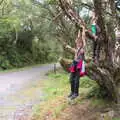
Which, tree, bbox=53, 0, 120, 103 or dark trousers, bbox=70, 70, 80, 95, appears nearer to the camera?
tree, bbox=53, 0, 120, 103

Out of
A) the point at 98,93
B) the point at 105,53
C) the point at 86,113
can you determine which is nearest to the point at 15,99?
the point at 98,93

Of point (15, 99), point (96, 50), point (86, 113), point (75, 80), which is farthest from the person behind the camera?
point (15, 99)

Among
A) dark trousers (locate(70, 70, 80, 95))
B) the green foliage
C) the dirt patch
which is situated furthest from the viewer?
the green foliage

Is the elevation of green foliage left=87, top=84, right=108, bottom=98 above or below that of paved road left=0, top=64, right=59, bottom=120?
above

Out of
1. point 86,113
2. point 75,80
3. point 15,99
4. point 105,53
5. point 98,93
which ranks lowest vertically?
point 15,99

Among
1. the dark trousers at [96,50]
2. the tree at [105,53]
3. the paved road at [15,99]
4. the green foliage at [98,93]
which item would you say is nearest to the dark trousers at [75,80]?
the tree at [105,53]

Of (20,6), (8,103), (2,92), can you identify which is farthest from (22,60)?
(8,103)

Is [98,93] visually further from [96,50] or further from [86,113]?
[96,50]

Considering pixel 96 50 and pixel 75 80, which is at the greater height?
pixel 96 50

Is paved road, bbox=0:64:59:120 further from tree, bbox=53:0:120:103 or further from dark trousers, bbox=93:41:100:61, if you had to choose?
dark trousers, bbox=93:41:100:61

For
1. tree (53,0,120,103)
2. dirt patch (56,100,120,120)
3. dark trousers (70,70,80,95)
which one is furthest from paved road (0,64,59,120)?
tree (53,0,120,103)

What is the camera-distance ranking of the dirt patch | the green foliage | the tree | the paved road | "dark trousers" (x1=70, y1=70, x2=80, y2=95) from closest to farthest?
the tree → "dark trousers" (x1=70, y1=70, x2=80, y2=95) → the dirt patch → the green foliage → the paved road

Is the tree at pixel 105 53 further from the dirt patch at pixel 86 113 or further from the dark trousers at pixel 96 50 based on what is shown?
the dirt patch at pixel 86 113

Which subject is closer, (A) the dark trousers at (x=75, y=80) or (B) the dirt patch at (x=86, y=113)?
(A) the dark trousers at (x=75, y=80)
